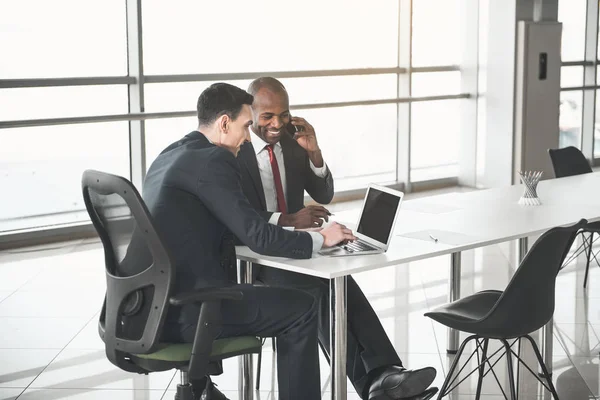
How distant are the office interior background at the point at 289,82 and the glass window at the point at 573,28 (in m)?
0.02

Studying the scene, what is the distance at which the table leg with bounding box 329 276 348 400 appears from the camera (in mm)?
3398

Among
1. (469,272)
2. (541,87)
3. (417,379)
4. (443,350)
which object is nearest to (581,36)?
(541,87)

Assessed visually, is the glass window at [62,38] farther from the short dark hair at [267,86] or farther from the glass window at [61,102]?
the short dark hair at [267,86]

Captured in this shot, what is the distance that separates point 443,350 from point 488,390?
0.54 meters

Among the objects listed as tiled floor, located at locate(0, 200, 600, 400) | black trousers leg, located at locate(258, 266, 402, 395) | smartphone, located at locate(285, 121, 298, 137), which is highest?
smartphone, located at locate(285, 121, 298, 137)

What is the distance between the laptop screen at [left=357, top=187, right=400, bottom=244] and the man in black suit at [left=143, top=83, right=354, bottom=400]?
0.31m

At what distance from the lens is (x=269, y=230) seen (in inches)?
131

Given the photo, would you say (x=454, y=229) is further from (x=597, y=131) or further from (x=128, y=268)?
(x=597, y=131)

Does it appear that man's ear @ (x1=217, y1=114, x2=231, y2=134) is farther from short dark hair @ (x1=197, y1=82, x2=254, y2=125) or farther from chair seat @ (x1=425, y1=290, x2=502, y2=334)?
chair seat @ (x1=425, y1=290, x2=502, y2=334)

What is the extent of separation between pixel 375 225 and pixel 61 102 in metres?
4.09

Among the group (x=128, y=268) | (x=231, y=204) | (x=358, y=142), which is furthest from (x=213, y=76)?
(x=128, y=268)

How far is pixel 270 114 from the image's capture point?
412 centimetres

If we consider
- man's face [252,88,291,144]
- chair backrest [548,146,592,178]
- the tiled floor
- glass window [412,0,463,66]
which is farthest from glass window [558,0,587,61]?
man's face [252,88,291,144]

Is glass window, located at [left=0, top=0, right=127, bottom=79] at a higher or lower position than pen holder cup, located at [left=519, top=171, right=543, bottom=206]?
higher
